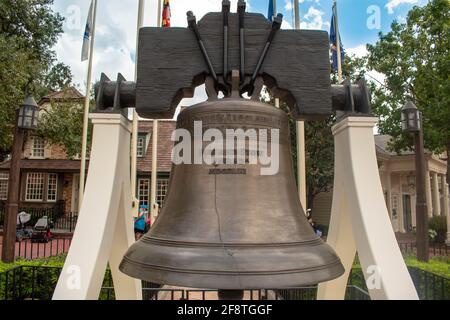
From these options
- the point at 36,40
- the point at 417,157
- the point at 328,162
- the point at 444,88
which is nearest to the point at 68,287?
the point at 417,157

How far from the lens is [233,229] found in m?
2.24

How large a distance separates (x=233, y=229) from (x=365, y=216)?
1.04 metres

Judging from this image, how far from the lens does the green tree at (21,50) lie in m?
15.0

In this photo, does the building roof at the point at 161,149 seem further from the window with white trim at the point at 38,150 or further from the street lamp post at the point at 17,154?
the street lamp post at the point at 17,154

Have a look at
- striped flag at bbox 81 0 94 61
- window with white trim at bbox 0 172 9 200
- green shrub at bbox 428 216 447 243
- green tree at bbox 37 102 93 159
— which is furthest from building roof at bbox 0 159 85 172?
green shrub at bbox 428 216 447 243

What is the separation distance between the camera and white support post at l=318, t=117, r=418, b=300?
243 centimetres

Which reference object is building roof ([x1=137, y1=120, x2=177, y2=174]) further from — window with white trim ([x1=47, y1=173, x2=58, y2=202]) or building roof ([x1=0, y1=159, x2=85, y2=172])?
window with white trim ([x1=47, y1=173, x2=58, y2=202])

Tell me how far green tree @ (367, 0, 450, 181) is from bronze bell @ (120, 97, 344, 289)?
14.1 m

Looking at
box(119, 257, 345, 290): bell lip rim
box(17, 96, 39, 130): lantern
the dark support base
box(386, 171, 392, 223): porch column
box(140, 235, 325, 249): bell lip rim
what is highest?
box(17, 96, 39, 130): lantern

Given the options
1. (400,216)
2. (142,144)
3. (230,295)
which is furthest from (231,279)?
(400,216)

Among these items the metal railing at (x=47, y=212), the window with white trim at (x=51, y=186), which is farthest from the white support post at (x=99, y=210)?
the window with white trim at (x=51, y=186)

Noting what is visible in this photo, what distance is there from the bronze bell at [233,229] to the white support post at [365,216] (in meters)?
0.34
